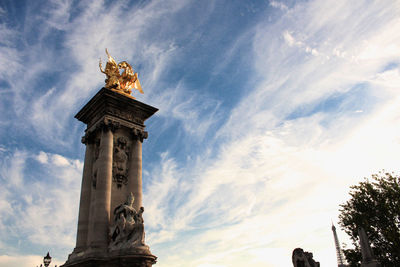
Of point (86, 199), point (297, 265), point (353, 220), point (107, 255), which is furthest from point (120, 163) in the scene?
point (353, 220)

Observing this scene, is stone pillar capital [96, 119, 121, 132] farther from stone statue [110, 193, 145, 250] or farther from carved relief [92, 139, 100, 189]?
stone statue [110, 193, 145, 250]

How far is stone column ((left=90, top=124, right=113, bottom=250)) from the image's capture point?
16062 mm

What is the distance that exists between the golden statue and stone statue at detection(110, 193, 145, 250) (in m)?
8.13

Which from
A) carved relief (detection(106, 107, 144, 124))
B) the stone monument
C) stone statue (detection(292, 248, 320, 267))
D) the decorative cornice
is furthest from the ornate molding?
stone statue (detection(292, 248, 320, 267))

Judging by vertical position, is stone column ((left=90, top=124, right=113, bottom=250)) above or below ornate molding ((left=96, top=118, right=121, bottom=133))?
below

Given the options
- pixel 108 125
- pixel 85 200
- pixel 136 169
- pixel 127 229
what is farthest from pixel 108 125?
pixel 127 229

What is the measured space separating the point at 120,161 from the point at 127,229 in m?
4.70

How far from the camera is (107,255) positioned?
15500mm

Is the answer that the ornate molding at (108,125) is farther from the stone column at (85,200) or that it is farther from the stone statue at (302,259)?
the stone statue at (302,259)

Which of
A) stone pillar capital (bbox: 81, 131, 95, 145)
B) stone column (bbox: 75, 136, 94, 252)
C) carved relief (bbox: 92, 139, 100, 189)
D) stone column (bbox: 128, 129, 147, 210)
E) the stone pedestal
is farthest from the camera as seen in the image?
stone pillar capital (bbox: 81, 131, 95, 145)

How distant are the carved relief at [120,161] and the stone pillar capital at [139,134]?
0.73 metres

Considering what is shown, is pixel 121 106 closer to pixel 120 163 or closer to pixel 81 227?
pixel 120 163

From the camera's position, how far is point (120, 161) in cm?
1914

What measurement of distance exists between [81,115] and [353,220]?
2699 centimetres
